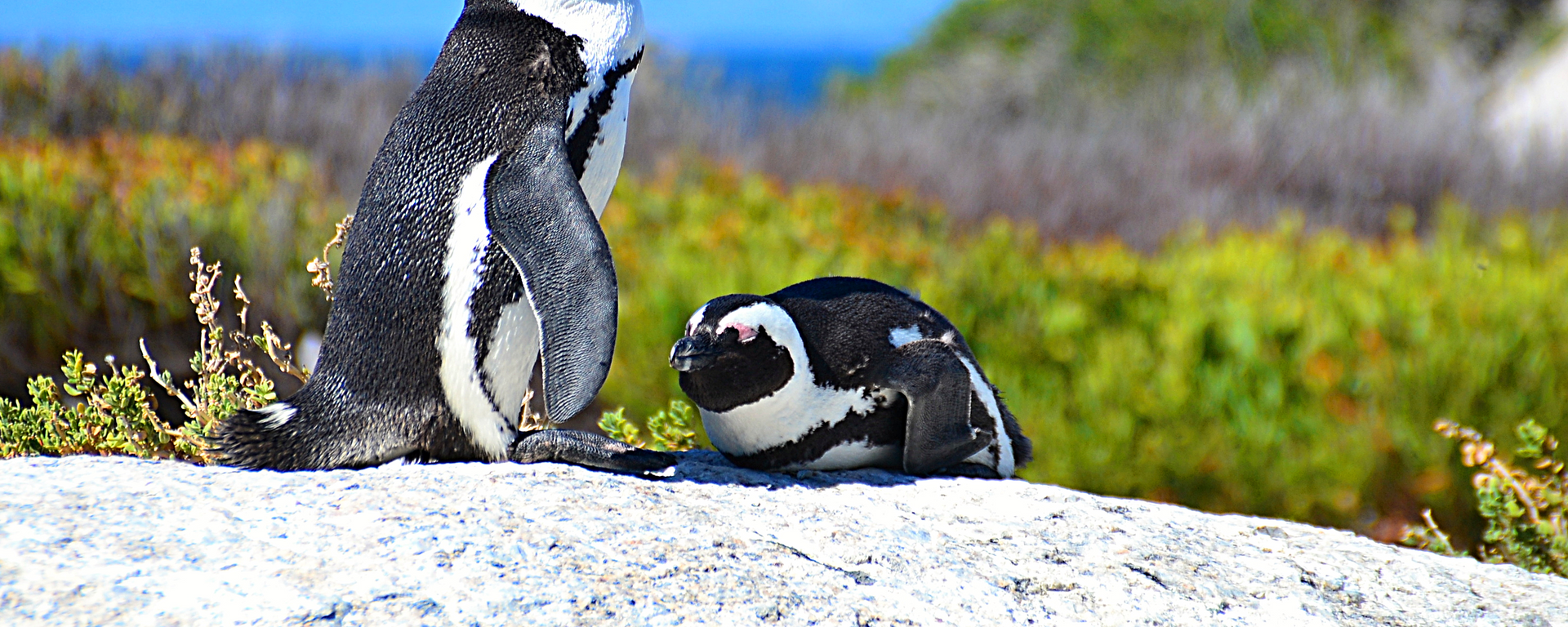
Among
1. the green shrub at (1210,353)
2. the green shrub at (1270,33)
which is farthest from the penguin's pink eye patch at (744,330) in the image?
the green shrub at (1270,33)

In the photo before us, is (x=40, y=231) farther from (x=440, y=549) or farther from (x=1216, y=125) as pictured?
(x=1216, y=125)

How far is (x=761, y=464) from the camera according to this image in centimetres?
249

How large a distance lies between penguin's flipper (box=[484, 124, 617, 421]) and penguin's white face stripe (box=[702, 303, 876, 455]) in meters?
0.26

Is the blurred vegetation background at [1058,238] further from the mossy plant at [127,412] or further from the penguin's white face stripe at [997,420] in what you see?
the mossy plant at [127,412]

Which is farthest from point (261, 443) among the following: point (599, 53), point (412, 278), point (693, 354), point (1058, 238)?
point (1058, 238)

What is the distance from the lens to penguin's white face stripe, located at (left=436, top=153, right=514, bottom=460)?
2.22 metres

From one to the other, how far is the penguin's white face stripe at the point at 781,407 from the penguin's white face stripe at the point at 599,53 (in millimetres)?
406

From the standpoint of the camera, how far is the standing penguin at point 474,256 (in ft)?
7.18

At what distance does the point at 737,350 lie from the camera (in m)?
2.23

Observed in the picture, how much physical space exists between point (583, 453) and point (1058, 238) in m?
5.23

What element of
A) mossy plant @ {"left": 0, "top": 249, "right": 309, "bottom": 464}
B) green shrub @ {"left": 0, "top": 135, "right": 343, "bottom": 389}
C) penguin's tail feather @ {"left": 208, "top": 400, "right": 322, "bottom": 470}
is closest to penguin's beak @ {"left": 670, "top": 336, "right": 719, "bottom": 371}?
penguin's tail feather @ {"left": 208, "top": 400, "right": 322, "bottom": 470}

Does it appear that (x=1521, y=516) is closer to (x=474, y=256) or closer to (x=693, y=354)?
(x=693, y=354)

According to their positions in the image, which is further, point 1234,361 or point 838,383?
point 1234,361

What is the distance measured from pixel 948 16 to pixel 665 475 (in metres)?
18.6
